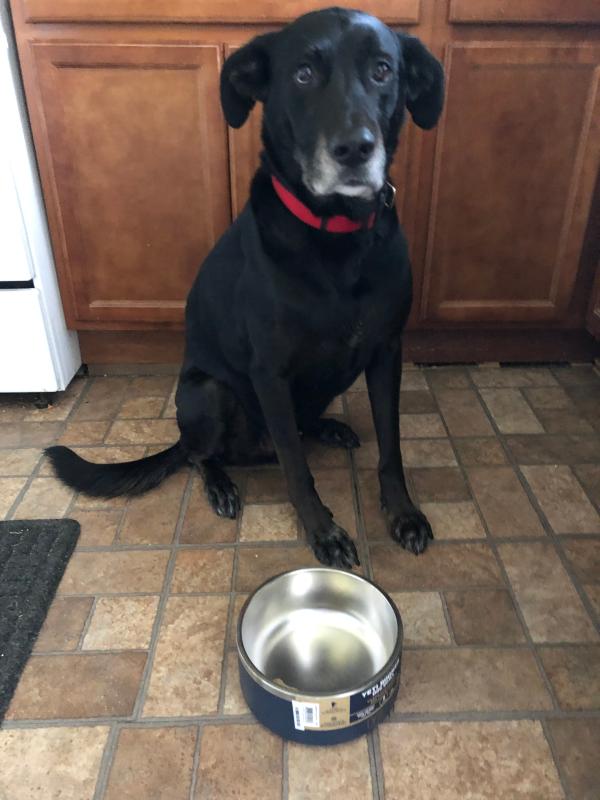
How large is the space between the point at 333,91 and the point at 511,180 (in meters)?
0.89

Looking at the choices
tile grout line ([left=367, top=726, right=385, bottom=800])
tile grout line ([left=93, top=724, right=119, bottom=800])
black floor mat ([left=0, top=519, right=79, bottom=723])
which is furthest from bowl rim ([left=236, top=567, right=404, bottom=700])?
black floor mat ([left=0, top=519, right=79, bottom=723])

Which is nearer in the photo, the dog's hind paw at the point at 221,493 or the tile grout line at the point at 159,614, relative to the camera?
the tile grout line at the point at 159,614

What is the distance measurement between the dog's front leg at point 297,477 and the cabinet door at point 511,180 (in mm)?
813

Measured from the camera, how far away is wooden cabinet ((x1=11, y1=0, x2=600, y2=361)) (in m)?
1.53

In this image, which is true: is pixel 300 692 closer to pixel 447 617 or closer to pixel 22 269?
pixel 447 617

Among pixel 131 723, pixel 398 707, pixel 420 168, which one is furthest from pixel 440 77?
pixel 131 723

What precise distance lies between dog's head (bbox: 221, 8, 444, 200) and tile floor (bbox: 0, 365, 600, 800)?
70cm

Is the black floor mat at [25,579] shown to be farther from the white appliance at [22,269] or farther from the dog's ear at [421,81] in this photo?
the dog's ear at [421,81]

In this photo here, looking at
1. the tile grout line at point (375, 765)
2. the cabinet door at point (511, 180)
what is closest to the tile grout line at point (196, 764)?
the tile grout line at point (375, 765)

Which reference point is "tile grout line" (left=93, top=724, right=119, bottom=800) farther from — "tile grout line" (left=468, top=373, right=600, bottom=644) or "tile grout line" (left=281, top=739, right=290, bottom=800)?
"tile grout line" (left=468, top=373, right=600, bottom=644)

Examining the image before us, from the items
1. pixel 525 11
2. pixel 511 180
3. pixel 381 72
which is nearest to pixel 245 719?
pixel 381 72

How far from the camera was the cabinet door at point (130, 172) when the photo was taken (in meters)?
1.55

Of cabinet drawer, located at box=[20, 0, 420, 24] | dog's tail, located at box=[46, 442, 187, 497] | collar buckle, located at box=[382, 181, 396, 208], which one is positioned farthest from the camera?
cabinet drawer, located at box=[20, 0, 420, 24]

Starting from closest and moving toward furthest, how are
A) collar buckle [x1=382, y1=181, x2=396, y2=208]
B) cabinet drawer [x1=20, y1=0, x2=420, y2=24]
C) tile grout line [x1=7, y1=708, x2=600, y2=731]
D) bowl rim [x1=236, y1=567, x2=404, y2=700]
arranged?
1. bowl rim [x1=236, y1=567, x2=404, y2=700]
2. tile grout line [x1=7, y1=708, x2=600, y2=731]
3. collar buckle [x1=382, y1=181, x2=396, y2=208]
4. cabinet drawer [x1=20, y1=0, x2=420, y2=24]
